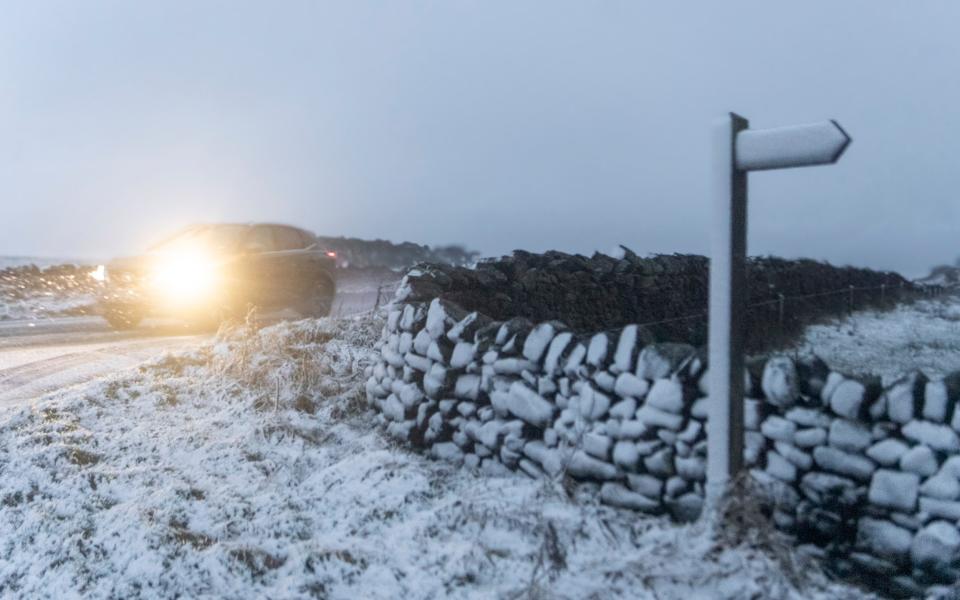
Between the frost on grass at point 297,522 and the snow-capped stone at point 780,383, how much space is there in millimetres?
652

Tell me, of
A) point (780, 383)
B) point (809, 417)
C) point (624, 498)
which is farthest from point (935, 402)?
point (624, 498)

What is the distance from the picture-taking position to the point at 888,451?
316 cm

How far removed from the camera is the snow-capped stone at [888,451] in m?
3.14

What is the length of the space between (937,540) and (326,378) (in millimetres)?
4590

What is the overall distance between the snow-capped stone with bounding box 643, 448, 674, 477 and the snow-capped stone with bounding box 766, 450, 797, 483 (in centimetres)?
45

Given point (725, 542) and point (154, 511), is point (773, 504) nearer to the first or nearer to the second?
point (725, 542)

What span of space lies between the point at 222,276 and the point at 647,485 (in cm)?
808

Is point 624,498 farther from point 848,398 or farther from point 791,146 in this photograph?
point 791,146

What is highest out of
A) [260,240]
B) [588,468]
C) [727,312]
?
[260,240]

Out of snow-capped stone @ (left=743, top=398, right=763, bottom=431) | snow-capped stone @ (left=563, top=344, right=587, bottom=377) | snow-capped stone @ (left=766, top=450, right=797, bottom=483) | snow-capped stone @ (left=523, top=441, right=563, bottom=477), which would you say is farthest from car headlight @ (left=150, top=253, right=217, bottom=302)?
snow-capped stone @ (left=766, top=450, right=797, bottom=483)

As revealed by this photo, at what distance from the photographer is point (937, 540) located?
3035 millimetres

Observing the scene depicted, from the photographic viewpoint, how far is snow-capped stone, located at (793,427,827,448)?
3.31 m

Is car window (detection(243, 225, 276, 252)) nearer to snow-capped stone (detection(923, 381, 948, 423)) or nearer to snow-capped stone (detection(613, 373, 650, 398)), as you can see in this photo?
snow-capped stone (detection(613, 373, 650, 398))

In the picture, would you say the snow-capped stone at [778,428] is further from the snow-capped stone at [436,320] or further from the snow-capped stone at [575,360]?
the snow-capped stone at [436,320]
